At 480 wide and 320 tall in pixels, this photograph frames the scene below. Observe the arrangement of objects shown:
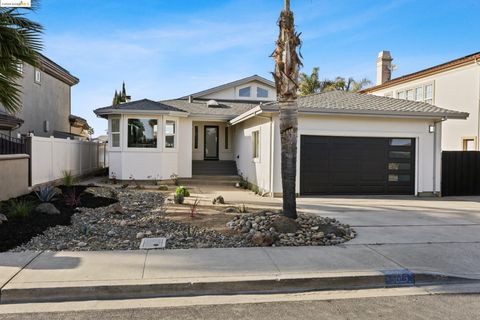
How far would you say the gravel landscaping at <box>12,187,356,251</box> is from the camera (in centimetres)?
706

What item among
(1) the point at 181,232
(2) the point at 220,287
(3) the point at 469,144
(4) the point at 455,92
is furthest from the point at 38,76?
(3) the point at 469,144

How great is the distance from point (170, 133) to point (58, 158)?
4.54 metres

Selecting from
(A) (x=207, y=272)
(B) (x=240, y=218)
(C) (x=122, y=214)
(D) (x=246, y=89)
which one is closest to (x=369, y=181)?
(B) (x=240, y=218)

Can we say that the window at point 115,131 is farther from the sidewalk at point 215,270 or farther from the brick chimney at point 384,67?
the brick chimney at point 384,67

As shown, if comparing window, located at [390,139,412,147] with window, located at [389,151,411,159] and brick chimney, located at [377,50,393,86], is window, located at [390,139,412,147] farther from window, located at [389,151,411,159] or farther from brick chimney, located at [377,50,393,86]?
brick chimney, located at [377,50,393,86]

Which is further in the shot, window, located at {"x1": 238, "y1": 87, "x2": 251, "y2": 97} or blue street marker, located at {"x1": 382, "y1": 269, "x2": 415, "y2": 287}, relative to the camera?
window, located at {"x1": 238, "y1": 87, "x2": 251, "y2": 97}

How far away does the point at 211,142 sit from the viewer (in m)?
21.7

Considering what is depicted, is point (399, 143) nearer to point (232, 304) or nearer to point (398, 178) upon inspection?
point (398, 178)

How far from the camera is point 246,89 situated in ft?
82.6

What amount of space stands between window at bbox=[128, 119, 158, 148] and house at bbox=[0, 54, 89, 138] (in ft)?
13.6

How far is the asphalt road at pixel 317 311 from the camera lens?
4.45m

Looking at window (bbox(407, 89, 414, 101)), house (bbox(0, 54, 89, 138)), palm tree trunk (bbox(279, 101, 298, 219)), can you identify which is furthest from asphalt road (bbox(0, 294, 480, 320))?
window (bbox(407, 89, 414, 101))

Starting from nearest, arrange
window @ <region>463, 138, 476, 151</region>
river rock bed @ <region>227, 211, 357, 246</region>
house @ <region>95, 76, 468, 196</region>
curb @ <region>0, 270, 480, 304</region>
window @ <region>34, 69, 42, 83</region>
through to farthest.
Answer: curb @ <region>0, 270, 480, 304</region>
river rock bed @ <region>227, 211, 357, 246</region>
house @ <region>95, 76, 468, 196</region>
window @ <region>463, 138, 476, 151</region>
window @ <region>34, 69, 42, 83</region>

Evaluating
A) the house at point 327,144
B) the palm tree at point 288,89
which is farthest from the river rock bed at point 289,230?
the house at point 327,144
